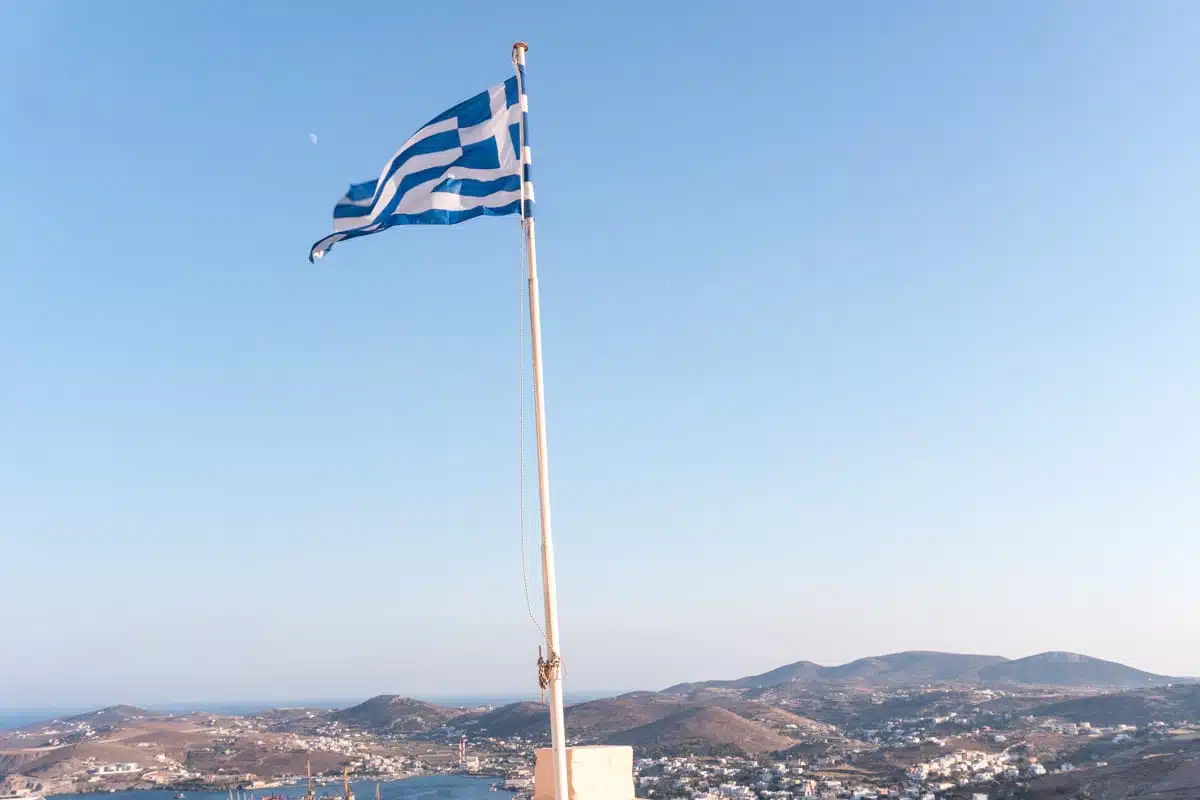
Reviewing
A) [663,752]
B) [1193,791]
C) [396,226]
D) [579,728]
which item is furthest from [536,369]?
[579,728]

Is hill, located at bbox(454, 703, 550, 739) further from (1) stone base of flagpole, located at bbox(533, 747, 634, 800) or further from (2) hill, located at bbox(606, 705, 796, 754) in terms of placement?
(1) stone base of flagpole, located at bbox(533, 747, 634, 800)

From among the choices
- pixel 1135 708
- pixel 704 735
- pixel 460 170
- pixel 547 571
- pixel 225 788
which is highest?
pixel 460 170

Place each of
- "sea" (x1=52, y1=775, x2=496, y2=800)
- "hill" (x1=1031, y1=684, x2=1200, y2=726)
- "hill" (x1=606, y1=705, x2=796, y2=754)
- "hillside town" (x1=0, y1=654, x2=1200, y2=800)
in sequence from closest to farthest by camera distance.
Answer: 1. "hillside town" (x1=0, y1=654, x2=1200, y2=800)
2. "sea" (x1=52, y1=775, x2=496, y2=800)
3. "hill" (x1=1031, y1=684, x2=1200, y2=726)
4. "hill" (x1=606, y1=705, x2=796, y2=754)

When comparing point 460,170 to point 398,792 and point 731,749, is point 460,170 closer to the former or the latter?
point 398,792

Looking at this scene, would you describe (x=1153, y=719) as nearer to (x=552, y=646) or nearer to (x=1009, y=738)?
(x=1009, y=738)

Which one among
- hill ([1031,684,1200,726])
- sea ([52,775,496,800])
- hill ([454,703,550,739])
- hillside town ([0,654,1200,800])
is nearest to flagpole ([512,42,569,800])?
hillside town ([0,654,1200,800])

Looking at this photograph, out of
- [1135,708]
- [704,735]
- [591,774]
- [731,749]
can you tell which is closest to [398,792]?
[731,749]
